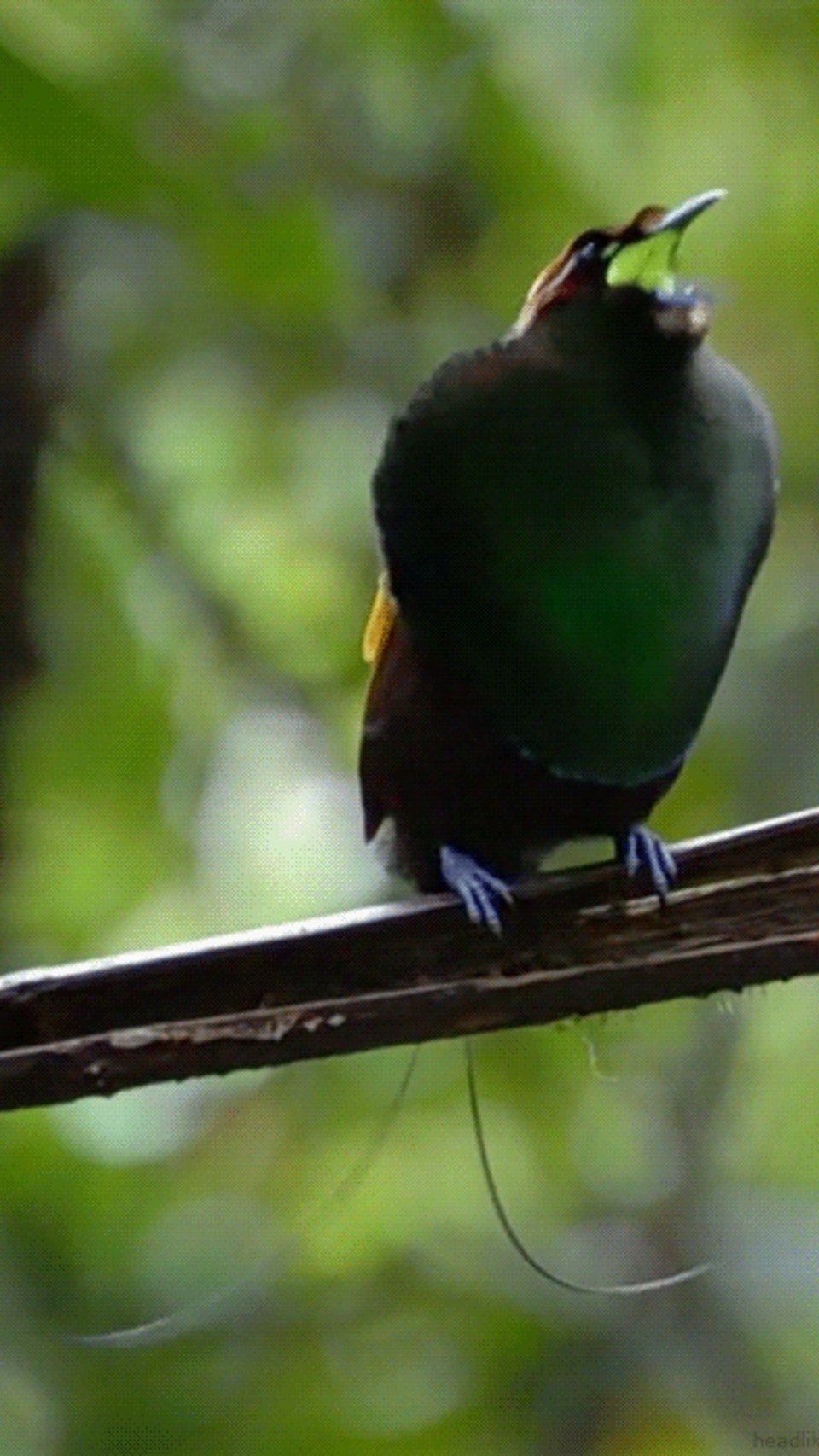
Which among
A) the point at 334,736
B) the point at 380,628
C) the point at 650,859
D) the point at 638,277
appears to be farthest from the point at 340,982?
the point at 334,736

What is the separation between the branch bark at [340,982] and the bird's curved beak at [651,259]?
181 millimetres

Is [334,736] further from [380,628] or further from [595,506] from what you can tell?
[595,506]

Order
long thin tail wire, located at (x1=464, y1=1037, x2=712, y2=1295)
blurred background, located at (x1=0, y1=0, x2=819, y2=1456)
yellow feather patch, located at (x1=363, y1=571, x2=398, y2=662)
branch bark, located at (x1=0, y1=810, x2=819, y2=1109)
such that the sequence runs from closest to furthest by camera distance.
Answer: branch bark, located at (x1=0, y1=810, x2=819, y2=1109), long thin tail wire, located at (x1=464, y1=1037, x2=712, y2=1295), yellow feather patch, located at (x1=363, y1=571, x2=398, y2=662), blurred background, located at (x1=0, y1=0, x2=819, y2=1456)

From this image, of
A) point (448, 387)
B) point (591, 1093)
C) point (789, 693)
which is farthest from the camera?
point (789, 693)

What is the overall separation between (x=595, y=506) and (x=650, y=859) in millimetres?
124

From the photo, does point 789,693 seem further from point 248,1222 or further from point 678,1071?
point 248,1222

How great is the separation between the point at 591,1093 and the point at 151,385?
55 centimetres

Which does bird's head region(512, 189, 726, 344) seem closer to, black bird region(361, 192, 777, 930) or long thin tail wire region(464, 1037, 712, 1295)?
black bird region(361, 192, 777, 930)

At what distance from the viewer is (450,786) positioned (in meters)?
0.97

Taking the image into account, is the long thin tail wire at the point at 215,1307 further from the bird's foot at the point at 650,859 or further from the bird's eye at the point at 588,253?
the bird's eye at the point at 588,253

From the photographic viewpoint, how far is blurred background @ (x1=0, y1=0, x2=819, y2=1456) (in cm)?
115

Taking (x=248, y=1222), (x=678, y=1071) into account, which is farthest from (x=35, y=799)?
(x=678, y=1071)

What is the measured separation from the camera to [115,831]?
1.32 metres

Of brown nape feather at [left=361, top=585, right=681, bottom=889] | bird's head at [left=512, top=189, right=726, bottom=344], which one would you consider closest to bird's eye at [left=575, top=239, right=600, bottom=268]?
bird's head at [left=512, top=189, right=726, bottom=344]
